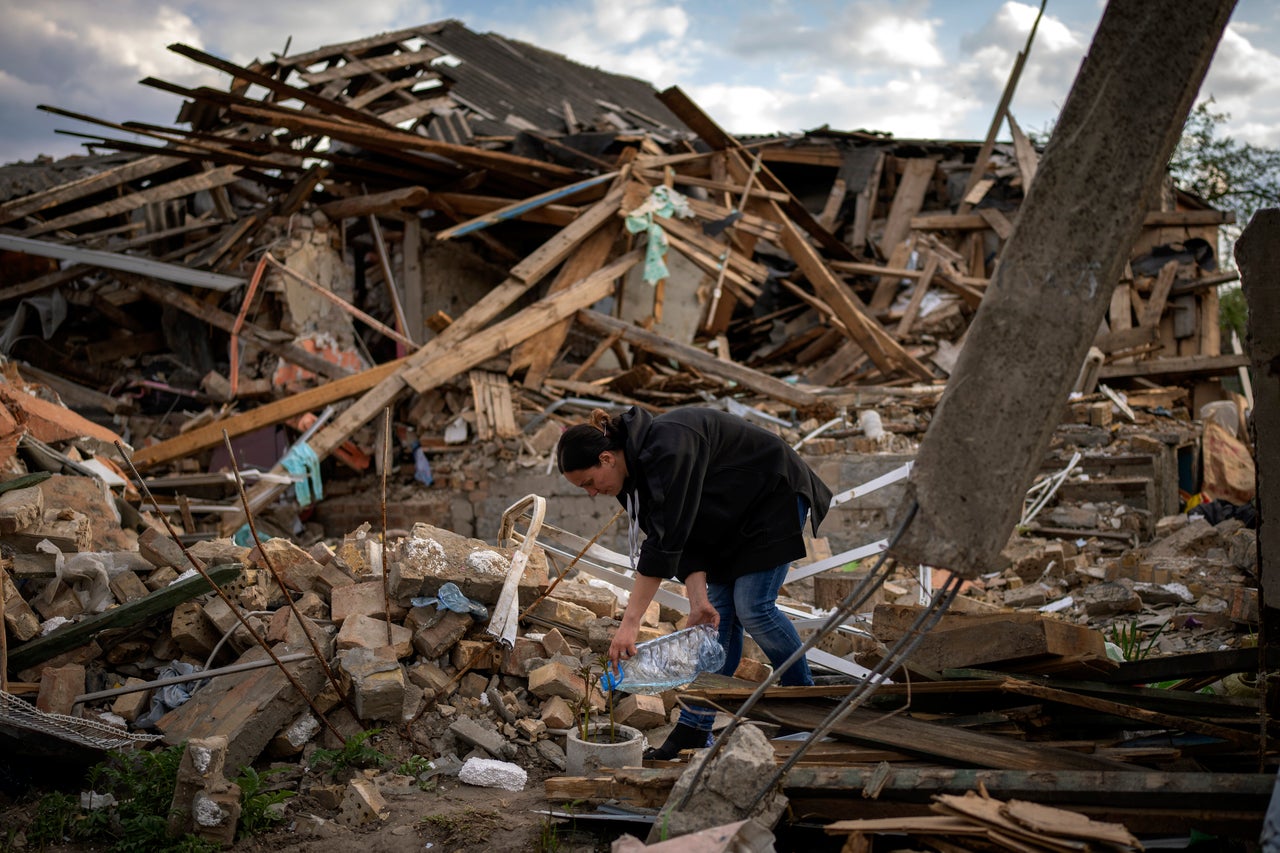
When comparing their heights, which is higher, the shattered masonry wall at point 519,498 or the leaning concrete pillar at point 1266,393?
the leaning concrete pillar at point 1266,393

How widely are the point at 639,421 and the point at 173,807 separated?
225 centimetres

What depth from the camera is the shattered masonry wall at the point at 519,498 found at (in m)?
8.59

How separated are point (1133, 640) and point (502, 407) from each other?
650cm

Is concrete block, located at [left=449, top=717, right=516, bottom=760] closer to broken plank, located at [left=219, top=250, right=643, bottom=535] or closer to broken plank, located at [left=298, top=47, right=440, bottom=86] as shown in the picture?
broken plank, located at [left=219, top=250, right=643, bottom=535]

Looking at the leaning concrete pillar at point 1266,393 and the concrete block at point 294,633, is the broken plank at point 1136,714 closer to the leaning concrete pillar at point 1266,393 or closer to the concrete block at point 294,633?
the leaning concrete pillar at point 1266,393

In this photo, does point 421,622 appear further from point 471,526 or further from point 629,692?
point 471,526

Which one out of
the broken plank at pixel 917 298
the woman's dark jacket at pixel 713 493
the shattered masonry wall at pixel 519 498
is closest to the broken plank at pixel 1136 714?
the woman's dark jacket at pixel 713 493

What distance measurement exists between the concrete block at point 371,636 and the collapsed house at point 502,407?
2 centimetres

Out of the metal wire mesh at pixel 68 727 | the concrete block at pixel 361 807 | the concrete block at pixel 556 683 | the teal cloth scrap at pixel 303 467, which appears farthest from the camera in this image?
the teal cloth scrap at pixel 303 467

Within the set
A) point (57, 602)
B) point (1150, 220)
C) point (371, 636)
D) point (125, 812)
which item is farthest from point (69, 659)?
point (1150, 220)

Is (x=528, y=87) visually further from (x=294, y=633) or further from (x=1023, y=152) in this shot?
(x=294, y=633)

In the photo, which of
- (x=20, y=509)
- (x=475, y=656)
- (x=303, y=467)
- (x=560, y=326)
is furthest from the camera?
(x=560, y=326)

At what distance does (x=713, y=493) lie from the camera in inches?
154

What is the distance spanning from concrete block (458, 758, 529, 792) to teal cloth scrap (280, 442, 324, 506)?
5841mm
